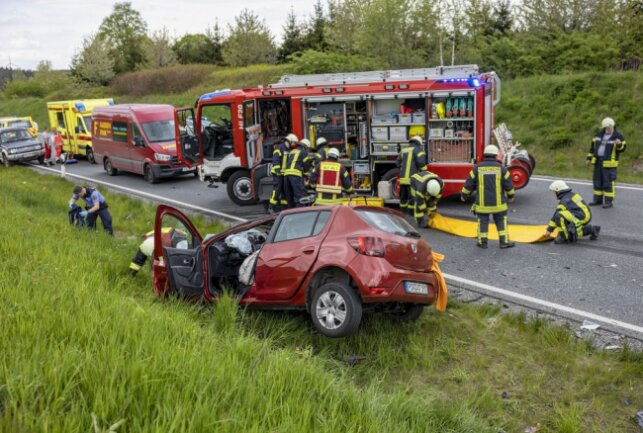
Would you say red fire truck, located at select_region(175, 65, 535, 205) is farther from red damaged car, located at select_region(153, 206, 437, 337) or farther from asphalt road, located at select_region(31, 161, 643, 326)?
red damaged car, located at select_region(153, 206, 437, 337)

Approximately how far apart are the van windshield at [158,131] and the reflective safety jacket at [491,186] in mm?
12091

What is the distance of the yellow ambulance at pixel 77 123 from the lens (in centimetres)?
2502

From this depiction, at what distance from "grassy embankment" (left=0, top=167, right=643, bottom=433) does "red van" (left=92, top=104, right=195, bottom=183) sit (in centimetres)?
1097

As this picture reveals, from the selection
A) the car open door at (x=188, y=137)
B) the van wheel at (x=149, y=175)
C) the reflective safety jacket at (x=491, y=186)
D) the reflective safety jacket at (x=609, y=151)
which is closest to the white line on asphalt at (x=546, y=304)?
the reflective safety jacket at (x=491, y=186)

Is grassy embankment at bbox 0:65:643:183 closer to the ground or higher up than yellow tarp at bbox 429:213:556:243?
higher up

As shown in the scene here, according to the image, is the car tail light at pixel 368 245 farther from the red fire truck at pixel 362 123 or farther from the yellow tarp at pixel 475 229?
the red fire truck at pixel 362 123

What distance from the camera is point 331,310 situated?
5.79 m

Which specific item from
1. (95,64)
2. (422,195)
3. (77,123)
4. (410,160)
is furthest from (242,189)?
(95,64)

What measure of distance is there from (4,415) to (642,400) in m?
4.53

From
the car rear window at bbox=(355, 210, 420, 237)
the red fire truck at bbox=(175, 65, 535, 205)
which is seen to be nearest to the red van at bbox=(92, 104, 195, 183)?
the red fire truck at bbox=(175, 65, 535, 205)

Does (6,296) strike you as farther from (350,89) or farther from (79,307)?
(350,89)

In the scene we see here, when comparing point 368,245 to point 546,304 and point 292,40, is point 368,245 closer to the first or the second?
point 546,304

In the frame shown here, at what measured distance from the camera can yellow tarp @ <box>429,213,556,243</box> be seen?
9801mm

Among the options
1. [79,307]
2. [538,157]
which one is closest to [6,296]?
[79,307]
